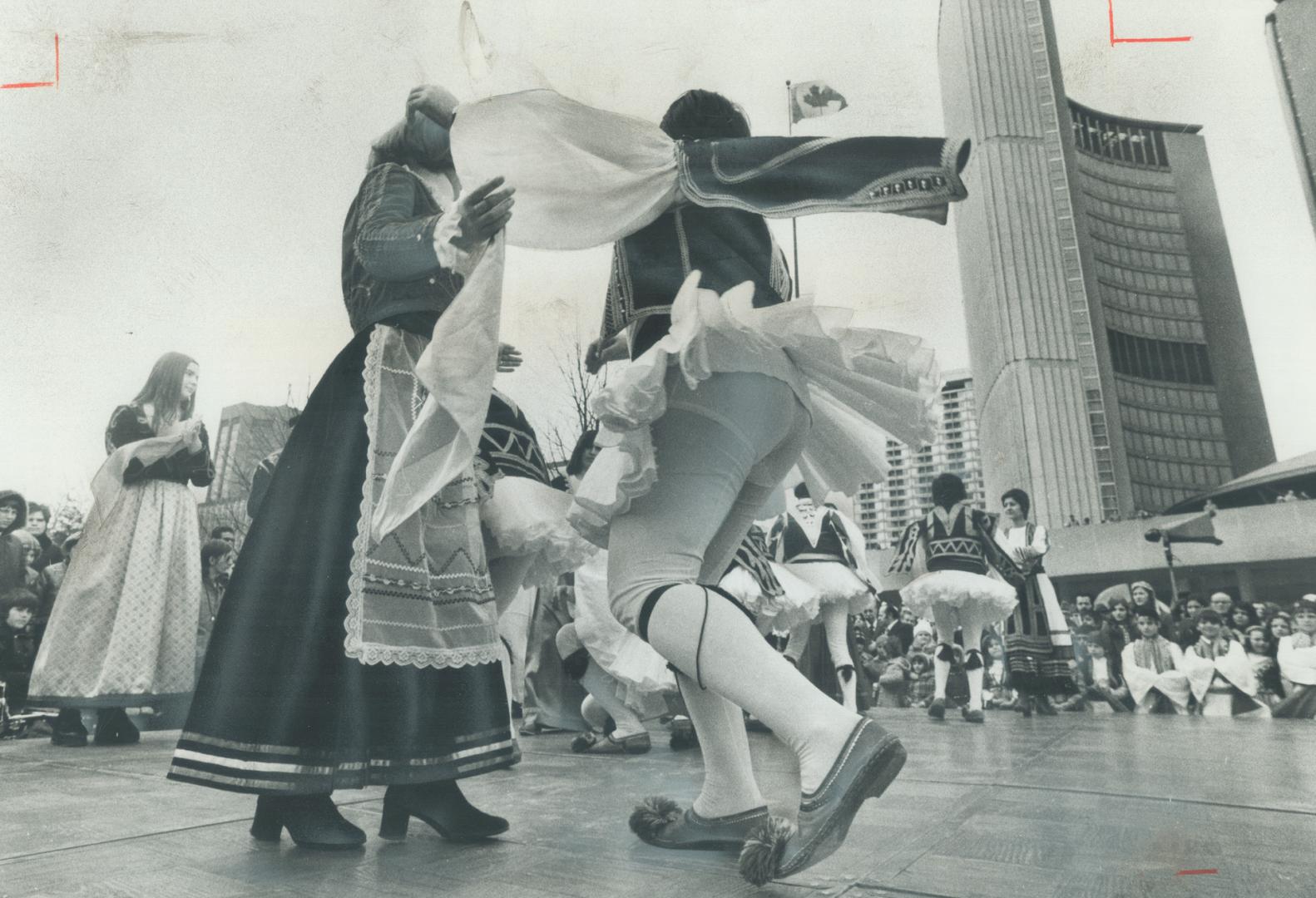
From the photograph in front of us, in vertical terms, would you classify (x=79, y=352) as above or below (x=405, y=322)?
above

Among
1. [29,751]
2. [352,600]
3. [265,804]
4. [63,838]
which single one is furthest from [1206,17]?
[29,751]

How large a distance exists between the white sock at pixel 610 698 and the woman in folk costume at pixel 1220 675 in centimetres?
370

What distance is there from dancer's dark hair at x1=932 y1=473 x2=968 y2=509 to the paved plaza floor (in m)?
2.60

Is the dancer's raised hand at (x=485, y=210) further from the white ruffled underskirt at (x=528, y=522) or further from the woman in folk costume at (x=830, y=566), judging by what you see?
the woman in folk costume at (x=830, y=566)

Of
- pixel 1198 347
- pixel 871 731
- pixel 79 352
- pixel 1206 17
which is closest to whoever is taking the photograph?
pixel 871 731

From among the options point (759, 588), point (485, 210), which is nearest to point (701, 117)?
point (485, 210)

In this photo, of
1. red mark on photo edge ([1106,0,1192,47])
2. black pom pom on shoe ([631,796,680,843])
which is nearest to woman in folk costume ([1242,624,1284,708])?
red mark on photo edge ([1106,0,1192,47])

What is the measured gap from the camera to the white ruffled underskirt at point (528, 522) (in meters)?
1.83

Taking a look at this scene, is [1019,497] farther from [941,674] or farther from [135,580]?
[135,580]

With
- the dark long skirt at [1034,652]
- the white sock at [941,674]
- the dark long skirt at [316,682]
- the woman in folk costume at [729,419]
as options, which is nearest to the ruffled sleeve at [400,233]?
the woman in folk costume at [729,419]

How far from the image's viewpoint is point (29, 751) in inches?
113

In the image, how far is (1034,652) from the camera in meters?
5.25

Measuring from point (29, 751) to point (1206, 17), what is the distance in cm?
558

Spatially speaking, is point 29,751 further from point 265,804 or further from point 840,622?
point 840,622
